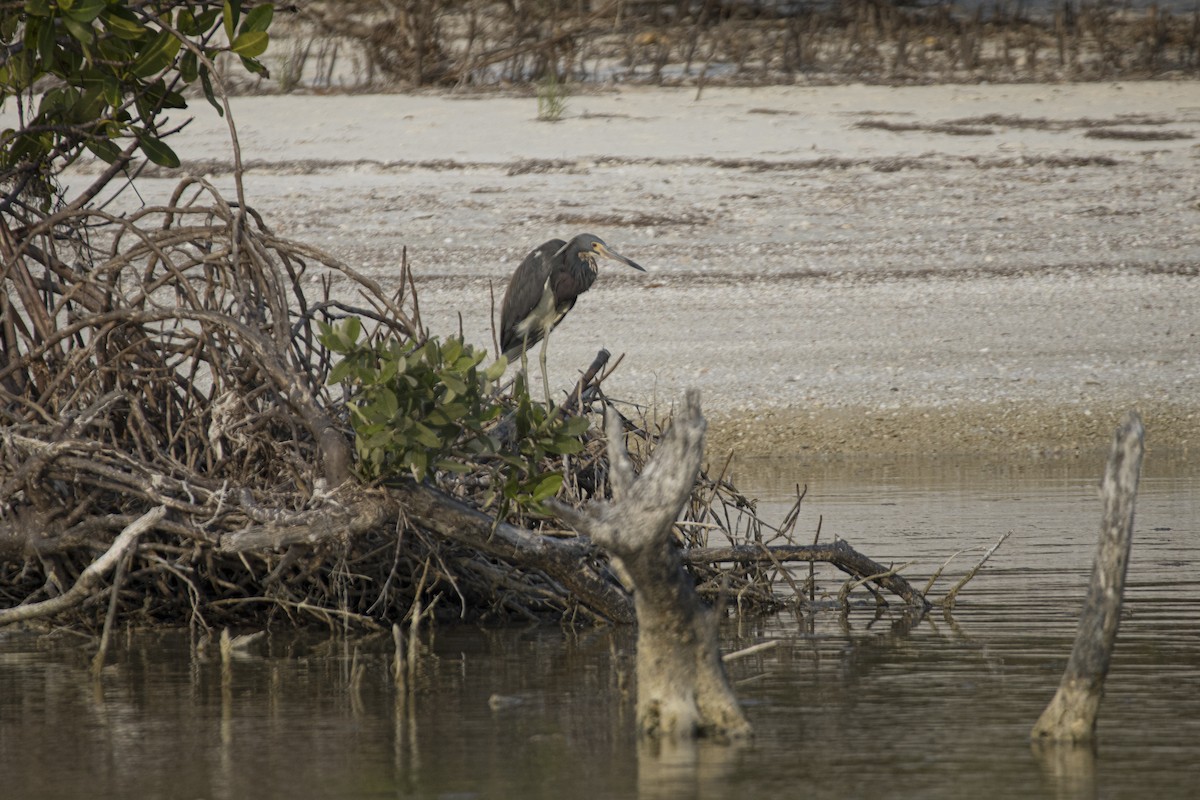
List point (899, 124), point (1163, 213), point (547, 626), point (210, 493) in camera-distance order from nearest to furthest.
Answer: point (210, 493) < point (547, 626) < point (1163, 213) < point (899, 124)

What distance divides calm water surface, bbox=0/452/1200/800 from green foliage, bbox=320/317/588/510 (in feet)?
2.17

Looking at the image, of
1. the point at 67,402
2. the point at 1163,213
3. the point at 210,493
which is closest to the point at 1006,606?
the point at 210,493

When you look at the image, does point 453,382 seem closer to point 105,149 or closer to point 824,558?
point 105,149

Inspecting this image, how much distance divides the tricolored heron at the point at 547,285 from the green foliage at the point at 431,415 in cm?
380

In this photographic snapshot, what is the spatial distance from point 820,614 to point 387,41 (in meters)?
12.5

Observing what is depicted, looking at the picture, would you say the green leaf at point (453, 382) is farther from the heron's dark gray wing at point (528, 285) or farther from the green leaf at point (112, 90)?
the heron's dark gray wing at point (528, 285)

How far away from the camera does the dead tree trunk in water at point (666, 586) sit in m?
4.27

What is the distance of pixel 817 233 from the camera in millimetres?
14727

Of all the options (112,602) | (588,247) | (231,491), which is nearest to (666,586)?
(231,491)

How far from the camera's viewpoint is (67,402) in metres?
6.26

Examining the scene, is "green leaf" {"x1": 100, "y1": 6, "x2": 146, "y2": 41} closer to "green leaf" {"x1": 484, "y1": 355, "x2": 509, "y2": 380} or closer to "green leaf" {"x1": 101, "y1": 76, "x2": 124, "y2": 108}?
"green leaf" {"x1": 101, "y1": 76, "x2": 124, "y2": 108}

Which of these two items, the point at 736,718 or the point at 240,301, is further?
the point at 240,301

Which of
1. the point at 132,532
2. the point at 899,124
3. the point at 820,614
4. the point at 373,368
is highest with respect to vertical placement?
the point at 899,124

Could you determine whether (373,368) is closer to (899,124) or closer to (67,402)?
(67,402)
